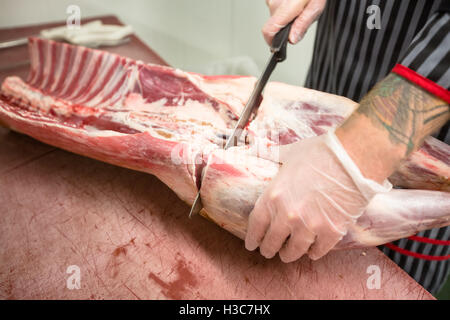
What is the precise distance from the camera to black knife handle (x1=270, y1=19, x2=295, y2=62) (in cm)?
141

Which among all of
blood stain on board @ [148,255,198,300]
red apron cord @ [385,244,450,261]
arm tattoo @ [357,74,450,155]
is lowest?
red apron cord @ [385,244,450,261]

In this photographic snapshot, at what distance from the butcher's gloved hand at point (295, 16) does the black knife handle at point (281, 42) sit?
29 millimetres

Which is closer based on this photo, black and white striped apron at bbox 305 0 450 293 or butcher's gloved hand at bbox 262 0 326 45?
black and white striped apron at bbox 305 0 450 293

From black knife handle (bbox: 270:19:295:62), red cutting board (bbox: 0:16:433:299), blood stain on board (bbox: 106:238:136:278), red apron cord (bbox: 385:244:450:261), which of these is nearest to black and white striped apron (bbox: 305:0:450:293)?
red apron cord (bbox: 385:244:450:261)

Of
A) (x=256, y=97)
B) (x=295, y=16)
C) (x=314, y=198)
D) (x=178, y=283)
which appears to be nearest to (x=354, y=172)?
(x=314, y=198)

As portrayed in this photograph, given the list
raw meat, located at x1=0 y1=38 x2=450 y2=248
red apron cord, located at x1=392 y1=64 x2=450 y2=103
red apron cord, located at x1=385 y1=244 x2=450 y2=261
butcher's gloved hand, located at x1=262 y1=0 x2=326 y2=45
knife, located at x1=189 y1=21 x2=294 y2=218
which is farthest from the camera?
butcher's gloved hand, located at x1=262 y1=0 x2=326 y2=45

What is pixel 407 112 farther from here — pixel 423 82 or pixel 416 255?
pixel 416 255

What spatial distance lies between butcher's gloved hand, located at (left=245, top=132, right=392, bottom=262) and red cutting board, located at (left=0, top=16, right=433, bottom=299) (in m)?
0.16

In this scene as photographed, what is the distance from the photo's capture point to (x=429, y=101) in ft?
2.89

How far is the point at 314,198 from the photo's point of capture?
0.95 metres

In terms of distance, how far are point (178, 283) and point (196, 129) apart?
638 mm

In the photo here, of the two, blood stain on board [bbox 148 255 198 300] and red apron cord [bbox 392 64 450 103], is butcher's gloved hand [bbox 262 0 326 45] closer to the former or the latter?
red apron cord [bbox 392 64 450 103]

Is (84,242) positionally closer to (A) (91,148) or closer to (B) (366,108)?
(A) (91,148)
